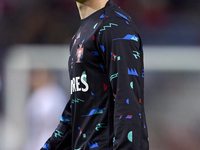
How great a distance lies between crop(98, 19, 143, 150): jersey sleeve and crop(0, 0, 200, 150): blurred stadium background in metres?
1.93

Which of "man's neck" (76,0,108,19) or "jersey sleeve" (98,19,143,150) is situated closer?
"jersey sleeve" (98,19,143,150)

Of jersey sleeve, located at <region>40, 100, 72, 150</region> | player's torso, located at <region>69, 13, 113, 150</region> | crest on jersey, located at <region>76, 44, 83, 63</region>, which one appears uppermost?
crest on jersey, located at <region>76, 44, 83, 63</region>

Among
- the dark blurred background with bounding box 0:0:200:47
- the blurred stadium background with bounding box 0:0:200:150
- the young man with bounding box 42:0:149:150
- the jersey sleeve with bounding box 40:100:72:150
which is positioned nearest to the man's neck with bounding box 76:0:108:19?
the young man with bounding box 42:0:149:150

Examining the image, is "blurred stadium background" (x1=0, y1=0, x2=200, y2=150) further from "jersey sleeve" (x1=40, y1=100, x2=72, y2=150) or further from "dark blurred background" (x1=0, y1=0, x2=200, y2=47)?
"jersey sleeve" (x1=40, y1=100, x2=72, y2=150)

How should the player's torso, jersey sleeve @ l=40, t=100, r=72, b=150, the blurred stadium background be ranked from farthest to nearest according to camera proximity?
the blurred stadium background < jersey sleeve @ l=40, t=100, r=72, b=150 < the player's torso

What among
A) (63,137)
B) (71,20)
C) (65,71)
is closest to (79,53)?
(63,137)

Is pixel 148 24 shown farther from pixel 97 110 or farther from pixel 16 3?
pixel 97 110

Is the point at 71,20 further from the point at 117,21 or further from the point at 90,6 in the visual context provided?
the point at 117,21

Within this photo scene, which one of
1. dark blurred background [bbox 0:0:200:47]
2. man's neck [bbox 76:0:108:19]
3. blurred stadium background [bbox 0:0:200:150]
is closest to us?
man's neck [bbox 76:0:108:19]

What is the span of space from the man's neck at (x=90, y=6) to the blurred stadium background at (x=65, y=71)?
1.74 m

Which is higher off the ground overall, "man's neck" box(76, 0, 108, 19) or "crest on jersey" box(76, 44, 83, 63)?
"man's neck" box(76, 0, 108, 19)

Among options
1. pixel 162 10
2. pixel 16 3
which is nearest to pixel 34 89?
pixel 16 3

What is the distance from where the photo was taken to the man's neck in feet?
3.93

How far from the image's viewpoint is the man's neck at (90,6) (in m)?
1.20
